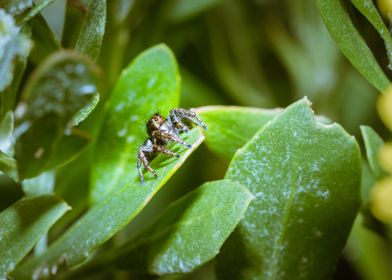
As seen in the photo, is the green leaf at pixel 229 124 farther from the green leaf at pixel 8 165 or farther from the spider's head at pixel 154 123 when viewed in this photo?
the green leaf at pixel 8 165

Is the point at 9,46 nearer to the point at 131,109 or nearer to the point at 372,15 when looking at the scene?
the point at 131,109

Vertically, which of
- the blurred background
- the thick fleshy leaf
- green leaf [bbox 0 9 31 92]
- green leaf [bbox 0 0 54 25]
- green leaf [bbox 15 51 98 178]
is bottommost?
the blurred background

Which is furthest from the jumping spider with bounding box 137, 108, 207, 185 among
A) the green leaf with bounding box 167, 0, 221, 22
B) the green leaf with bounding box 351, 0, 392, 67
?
the green leaf with bounding box 167, 0, 221, 22

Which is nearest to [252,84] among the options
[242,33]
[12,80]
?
[242,33]

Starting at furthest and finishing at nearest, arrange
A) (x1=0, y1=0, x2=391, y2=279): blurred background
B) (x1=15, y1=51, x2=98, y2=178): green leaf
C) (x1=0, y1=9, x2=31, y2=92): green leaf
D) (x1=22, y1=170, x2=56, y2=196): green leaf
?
(x1=0, y1=0, x2=391, y2=279): blurred background
(x1=22, y1=170, x2=56, y2=196): green leaf
(x1=0, y1=9, x2=31, y2=92): green leaf
(x1=15, y1=51, x2=98, y2=178): green leaf

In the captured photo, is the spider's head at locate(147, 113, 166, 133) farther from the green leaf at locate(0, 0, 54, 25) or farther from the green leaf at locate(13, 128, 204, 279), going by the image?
the green leaf at locate(0, 0, 54, 25)

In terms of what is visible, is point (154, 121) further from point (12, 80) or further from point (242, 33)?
point (242, 33)
